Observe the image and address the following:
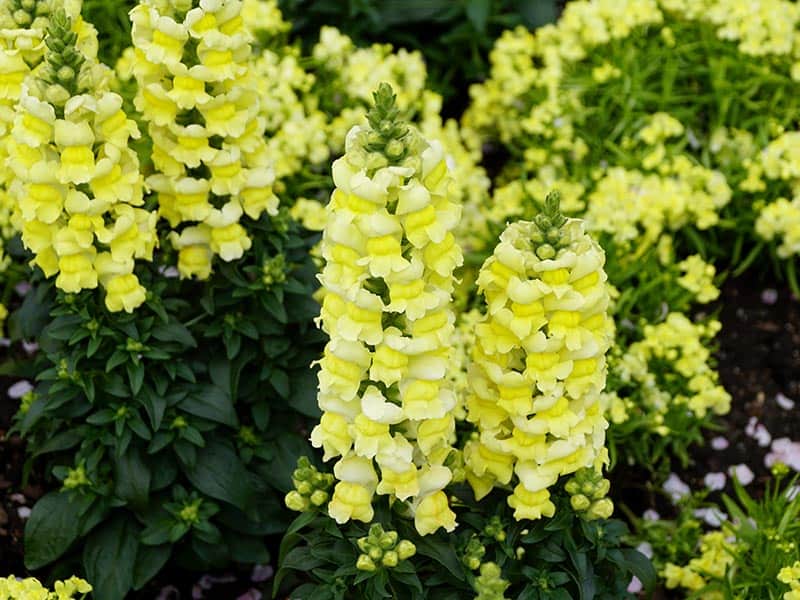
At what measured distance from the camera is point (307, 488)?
323 cm

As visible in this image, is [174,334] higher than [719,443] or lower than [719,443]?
higher

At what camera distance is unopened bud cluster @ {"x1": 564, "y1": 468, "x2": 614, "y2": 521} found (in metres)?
3.23

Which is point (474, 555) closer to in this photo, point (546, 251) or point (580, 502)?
point (580, 502)

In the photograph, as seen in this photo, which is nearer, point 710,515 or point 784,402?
point 710,515

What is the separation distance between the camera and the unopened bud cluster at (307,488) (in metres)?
3.22

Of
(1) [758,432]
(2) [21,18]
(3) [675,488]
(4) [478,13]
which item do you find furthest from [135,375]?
(4) [478,13]

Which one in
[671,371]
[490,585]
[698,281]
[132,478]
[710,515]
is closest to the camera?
[490,585]

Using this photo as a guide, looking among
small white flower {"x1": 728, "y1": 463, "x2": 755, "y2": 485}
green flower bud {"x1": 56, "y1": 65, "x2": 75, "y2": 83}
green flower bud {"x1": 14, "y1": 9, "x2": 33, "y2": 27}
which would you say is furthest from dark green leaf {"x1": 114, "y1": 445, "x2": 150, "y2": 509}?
small white flower {"x1": 728, "y1": 463, "x2": 755, "y2": 485}

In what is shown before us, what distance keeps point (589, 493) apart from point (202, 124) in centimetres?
161

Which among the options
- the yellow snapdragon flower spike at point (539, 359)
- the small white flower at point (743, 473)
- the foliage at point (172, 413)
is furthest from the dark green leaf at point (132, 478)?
the small white flower at point (743, 473)

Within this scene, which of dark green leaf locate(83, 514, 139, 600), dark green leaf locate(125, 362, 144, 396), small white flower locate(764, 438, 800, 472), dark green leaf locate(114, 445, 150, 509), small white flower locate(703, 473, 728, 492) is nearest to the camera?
dark green leaf locate(125, 362, 144, 396)

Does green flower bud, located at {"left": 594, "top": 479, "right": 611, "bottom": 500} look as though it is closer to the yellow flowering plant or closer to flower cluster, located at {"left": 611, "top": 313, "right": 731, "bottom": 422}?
flower cluster, located at {"left": 611, "top": 313, "right": 731, "bottom": 422}

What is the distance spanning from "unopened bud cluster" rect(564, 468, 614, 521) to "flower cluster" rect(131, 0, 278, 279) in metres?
1.30

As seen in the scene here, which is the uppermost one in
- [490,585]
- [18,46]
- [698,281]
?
[18,46]
